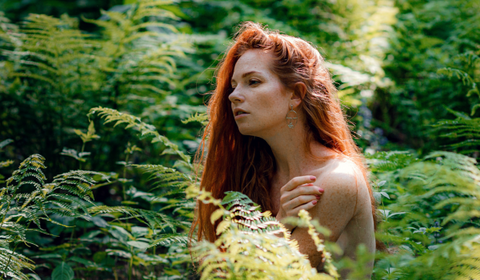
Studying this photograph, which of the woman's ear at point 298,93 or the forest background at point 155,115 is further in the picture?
the forest background at point 155,115

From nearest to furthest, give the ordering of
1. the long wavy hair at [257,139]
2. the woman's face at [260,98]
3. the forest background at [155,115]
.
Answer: the woman's face at [260,98] → the long wavy hair at [257,139] → the forest background at [155,115]

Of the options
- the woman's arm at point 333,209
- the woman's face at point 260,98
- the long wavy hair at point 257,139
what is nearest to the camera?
the woman's arm at point 333,209

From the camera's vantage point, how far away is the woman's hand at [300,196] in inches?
80.4

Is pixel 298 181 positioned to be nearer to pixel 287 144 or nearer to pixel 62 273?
pixel 287 144

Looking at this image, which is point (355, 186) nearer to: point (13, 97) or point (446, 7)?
point (13, 97)

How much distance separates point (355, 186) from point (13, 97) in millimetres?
3675

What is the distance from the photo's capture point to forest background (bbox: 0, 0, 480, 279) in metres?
2.68

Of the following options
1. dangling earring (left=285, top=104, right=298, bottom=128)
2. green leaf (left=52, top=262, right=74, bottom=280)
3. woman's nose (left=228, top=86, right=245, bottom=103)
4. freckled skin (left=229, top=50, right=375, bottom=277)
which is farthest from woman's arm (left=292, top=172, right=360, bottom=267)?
green leaf (left=52, top=262, right=74, bottom=280)

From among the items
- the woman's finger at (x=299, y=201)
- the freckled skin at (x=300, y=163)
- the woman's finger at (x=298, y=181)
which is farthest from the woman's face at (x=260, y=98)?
the woman's finger at (x=299, y=201)

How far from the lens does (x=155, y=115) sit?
4266mm

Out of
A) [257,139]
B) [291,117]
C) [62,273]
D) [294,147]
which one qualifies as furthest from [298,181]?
[62,273]

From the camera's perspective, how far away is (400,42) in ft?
17.6

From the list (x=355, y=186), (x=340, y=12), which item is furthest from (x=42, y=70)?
(x=340, y=12)

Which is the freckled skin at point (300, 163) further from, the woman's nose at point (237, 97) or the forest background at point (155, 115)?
the forest background at point (155, 115)
